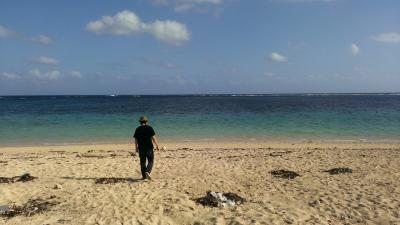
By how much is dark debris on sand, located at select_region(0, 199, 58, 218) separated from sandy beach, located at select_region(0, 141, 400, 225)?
16 centimetres

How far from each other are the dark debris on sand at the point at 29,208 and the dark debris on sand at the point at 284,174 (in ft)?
21.4

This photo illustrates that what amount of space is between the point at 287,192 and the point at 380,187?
2489 millimetres

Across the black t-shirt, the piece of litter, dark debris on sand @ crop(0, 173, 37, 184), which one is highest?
the black t-shirt

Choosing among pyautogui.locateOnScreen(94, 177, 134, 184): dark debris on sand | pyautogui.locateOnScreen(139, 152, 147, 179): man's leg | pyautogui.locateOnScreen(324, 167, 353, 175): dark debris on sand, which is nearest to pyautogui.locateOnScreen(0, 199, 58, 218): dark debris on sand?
pyautogui.locateOnScreen(94, 177, 134, 184): dark debris on sand

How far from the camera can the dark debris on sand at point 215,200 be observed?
9164 millimetres

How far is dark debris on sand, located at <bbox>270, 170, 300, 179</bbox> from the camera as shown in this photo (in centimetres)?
1223

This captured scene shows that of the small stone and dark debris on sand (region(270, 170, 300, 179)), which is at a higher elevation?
the small stone

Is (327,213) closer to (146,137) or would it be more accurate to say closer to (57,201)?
(146,137)

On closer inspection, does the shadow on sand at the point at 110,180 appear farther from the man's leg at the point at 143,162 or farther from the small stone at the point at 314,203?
the small stone at the point at 314,203

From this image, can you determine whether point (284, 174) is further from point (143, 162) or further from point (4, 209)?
point (4, 209)

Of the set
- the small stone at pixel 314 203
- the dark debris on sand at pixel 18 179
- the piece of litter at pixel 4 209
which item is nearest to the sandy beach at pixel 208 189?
the small stone at pixel 314 203

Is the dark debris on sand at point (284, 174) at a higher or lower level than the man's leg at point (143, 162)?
lower

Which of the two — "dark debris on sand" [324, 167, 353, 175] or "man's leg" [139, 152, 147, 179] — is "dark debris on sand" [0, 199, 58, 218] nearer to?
"man's leg" [139, 152, 147, 179]

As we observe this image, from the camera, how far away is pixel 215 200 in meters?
9.27
